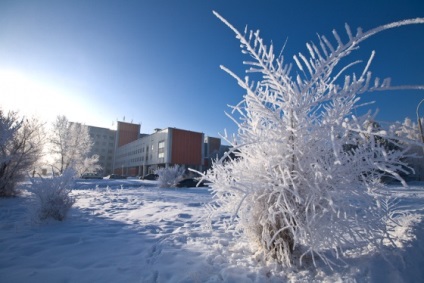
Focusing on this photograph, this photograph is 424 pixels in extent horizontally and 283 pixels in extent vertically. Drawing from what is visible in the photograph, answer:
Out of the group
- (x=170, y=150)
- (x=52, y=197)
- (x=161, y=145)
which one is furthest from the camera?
(x=161, y=145)

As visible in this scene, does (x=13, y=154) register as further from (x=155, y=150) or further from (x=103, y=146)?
(x=103, y=146)

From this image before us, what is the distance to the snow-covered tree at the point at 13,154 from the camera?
752 centimetres

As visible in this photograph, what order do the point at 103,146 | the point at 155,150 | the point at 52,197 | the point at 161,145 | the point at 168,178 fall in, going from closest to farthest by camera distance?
1. the point at 52,197
2. the point at 168,178
3. the point at 161,145
4. the point at 155,150
5. the point at 103,146

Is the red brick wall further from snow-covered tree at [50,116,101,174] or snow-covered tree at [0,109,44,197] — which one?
snow-covered tree at [0,109,44,197]

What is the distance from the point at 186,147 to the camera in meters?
47.1

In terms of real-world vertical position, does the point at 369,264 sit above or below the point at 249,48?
below

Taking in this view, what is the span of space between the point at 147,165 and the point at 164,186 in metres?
39.2

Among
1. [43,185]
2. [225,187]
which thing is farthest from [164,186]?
[225,187]

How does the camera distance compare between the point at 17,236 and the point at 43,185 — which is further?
the point at 43,185

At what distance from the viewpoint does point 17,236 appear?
11.4 feet

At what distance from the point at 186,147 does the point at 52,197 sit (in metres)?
42.5

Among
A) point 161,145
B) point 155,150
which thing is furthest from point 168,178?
point 155,150

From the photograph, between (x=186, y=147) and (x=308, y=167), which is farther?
(x=186, y=147)

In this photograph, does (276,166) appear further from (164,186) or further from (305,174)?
(164,186)
